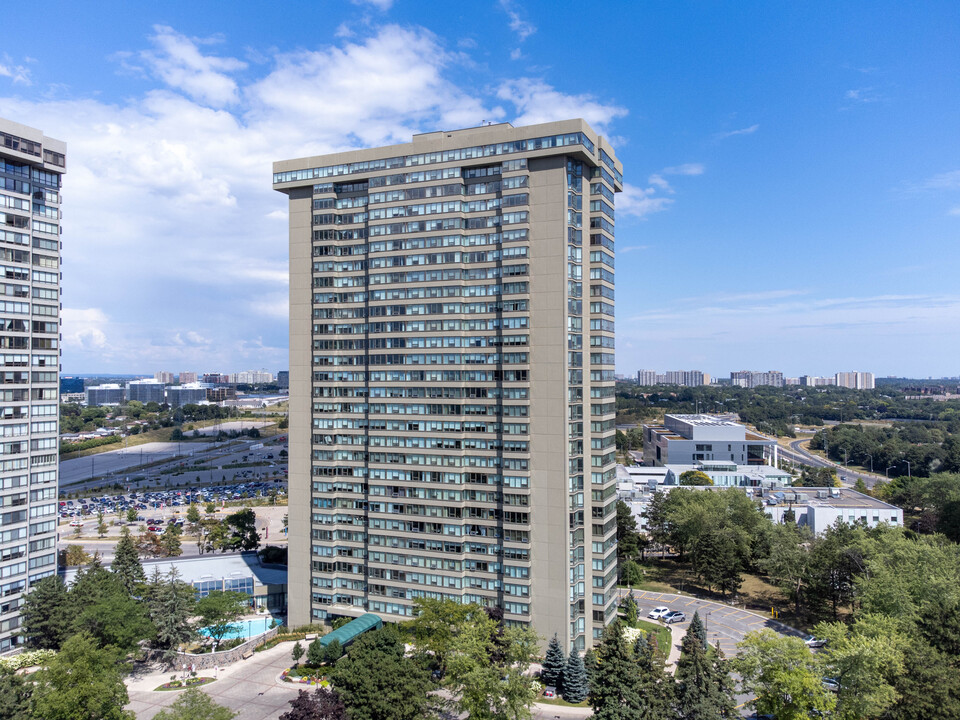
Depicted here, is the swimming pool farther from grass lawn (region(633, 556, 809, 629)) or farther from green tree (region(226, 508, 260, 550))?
grass lawn (region(633, 556, 809, 629))

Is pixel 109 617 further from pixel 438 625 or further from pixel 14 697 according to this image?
pixel 438 625

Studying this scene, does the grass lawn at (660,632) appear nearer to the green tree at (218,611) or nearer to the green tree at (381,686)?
the green tree at (381,686)

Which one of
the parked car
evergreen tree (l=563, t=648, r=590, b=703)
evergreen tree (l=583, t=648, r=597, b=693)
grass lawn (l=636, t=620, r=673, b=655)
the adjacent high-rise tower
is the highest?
the adjacent high-rise tower

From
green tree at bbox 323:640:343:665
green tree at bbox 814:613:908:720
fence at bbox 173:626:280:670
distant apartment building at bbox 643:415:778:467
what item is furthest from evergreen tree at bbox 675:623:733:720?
distant apartment building at bbox 643:415:778:467

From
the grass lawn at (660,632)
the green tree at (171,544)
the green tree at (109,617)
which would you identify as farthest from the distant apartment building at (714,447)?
the green tree at (109,617)

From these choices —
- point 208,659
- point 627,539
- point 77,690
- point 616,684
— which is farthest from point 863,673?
point 208,659

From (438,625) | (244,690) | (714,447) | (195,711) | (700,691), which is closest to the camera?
(195,711)
